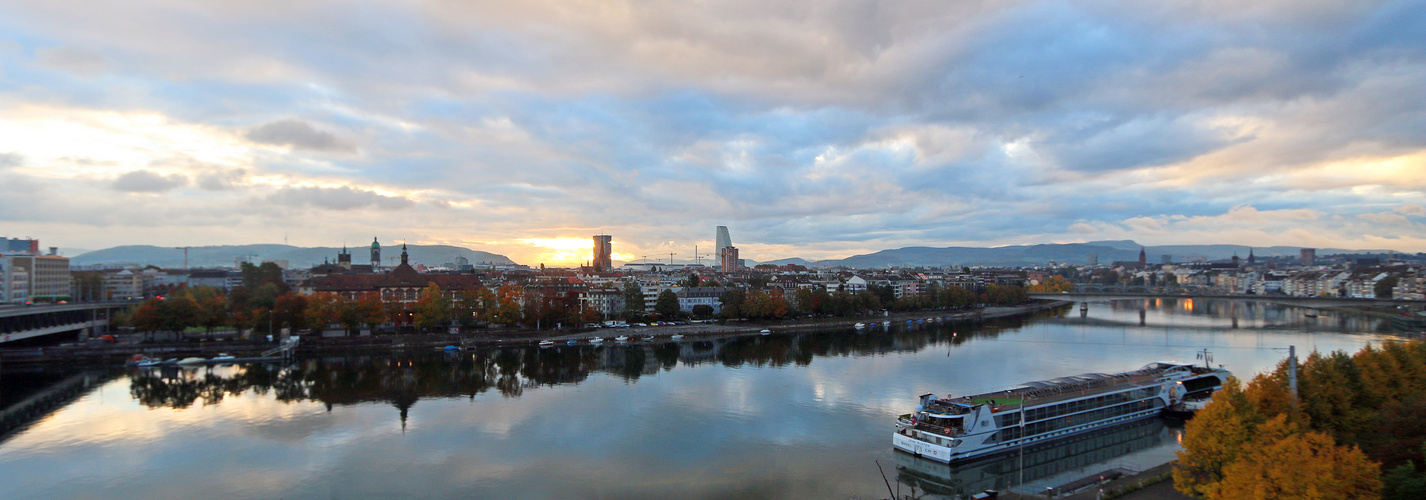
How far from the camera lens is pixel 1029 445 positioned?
12539mm

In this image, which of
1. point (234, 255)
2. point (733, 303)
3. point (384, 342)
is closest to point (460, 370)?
point (384, 342)

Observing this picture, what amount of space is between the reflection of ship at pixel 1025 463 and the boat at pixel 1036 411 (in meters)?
0.17

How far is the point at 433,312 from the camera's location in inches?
1095

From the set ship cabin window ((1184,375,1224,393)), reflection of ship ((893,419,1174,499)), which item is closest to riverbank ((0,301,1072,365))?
reflection of ship ((893,419,1174,499))

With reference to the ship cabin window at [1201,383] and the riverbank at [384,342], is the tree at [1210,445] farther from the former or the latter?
the riverbank at [384,342]

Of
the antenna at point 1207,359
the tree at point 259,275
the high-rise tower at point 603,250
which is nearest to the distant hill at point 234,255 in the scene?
the high-rise tower at point 603,250

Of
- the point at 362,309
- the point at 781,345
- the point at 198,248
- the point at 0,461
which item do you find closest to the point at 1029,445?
the point at 781,345

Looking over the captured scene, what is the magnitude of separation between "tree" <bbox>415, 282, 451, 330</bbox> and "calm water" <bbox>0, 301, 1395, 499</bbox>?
434cm

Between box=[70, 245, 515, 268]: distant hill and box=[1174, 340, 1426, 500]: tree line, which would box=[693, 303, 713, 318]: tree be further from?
box=[70, 245, 515, 268]: distant hill

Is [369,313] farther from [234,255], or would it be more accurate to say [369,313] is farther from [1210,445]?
[234,255]

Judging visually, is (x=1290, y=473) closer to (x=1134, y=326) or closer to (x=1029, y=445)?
(x=1029, y=445)

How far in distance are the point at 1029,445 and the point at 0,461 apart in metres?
17.9

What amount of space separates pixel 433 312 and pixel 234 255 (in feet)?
406

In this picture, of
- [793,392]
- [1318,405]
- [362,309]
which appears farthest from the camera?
[362,309]
